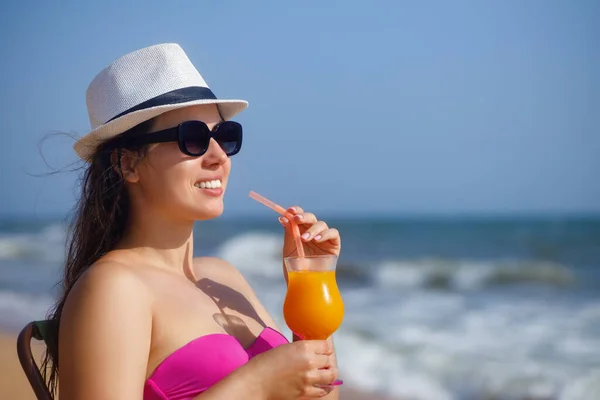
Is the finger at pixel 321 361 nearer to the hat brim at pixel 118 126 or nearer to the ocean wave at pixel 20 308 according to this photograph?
the hat brim at pixel 118 126

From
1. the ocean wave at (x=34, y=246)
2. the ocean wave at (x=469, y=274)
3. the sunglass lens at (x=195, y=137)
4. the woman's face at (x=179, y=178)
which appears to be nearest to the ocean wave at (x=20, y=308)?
the ocean wave at (x=34, y=246)

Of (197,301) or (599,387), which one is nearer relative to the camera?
(197,301)

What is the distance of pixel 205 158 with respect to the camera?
2.53m

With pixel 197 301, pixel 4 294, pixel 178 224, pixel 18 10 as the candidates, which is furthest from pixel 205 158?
pixel 18 10

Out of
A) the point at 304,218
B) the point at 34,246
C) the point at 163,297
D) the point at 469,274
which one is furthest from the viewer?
the point at 34,246

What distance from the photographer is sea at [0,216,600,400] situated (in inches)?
291

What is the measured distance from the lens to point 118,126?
2.49 metres

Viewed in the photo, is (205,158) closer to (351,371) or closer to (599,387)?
(351,371)

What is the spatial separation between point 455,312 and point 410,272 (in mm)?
5807

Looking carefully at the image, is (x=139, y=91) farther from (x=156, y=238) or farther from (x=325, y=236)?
(x=325, y=236)

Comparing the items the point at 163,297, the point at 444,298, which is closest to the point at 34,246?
the point at 444,298

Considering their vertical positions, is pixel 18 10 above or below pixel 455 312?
above

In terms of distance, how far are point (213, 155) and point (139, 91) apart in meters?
0.28

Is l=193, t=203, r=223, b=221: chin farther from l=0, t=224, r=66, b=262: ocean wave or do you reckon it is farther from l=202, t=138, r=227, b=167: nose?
l=0, t=224, r=66, b=262: ocean wave
